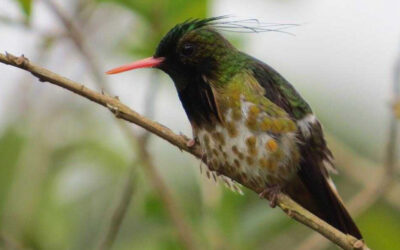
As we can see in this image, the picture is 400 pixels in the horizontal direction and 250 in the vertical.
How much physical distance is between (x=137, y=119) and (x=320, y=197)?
3.93ft

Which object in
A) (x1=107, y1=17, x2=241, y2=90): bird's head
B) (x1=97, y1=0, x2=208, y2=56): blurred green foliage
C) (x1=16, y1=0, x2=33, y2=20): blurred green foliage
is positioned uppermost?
(x1=16, y1=0, x2=33, y2=20): blurred green foliage

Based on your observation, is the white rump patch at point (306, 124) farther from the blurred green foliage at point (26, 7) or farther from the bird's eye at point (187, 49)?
the blurred green foliage at point (26, 7)

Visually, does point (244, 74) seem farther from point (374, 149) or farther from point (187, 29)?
point (374, 149)

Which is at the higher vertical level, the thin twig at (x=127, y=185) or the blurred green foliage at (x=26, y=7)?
the blurred green foliage at (x=26, y=7)

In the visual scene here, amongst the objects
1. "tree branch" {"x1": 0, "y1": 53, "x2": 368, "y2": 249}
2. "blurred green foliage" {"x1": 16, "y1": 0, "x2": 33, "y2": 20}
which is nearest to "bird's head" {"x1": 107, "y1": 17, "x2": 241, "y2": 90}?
"tree branch" {"x1": 0, "y1": 53, "x2": 368, "y2": 249}

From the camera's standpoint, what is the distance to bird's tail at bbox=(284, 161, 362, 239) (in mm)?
4250

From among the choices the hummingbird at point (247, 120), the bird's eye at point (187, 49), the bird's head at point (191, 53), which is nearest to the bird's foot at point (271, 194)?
the hummingbird at point (247, 120)

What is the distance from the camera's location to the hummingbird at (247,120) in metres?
4.08

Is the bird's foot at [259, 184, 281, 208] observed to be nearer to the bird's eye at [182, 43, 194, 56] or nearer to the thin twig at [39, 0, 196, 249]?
the thin twig at [39, 0, 196, 249]

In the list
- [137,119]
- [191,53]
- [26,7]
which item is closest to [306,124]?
[191,53]

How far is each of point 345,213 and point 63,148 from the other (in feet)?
6.62

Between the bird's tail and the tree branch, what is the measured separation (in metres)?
0.56

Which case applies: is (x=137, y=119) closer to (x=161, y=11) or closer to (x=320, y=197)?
(x=320, y=197)

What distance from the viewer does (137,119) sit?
3402 mm
